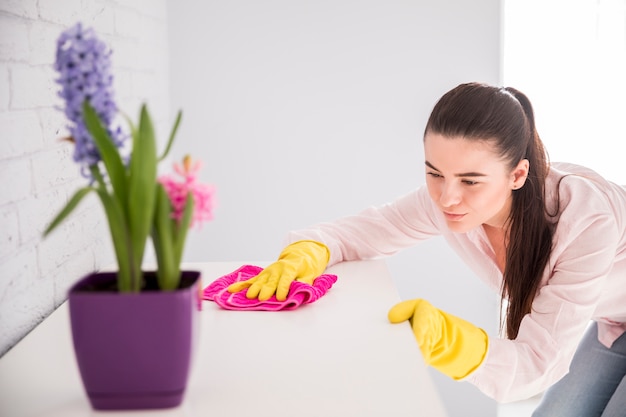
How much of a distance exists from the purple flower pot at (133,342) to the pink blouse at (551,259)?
627 mm

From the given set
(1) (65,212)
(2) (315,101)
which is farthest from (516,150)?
(2) (315,101)

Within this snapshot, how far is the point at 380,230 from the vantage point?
169 cm

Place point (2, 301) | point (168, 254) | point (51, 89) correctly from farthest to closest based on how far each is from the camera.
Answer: point (51, 89) < point (2, 301) < point (168, 254)

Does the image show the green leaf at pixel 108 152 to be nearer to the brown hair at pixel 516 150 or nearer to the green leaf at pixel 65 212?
the green leaf at pixel 65 212

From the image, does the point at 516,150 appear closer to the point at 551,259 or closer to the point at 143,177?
the point at 551,259

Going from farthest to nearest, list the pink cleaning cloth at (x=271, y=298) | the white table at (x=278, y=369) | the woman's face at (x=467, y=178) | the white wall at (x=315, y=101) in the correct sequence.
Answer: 1. the white wall at (x=315, y=101)
2. the woman's face at (x=467, y=178)
3. the pink cleaning cloth at (x=271, y=298)
4. the white table at (x=278, y=369)

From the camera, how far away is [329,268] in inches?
61.7

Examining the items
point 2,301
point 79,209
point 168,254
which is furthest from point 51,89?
point 168,254

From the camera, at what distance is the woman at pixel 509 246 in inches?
50.2

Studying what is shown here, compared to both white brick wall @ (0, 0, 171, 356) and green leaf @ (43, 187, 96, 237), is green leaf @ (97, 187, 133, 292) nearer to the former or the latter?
green leaf @ (43, 187, 96, 237)

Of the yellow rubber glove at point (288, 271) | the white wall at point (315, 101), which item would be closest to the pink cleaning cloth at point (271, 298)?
the yellow rubber glove at point (288, 271)

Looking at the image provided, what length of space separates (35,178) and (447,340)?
73 cm

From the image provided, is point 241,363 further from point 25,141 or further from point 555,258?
point 555,258

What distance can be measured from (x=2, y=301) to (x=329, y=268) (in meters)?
0.68
